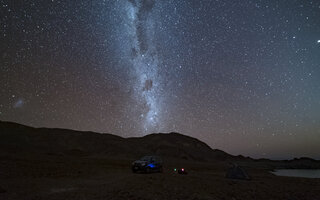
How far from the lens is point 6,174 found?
19719 millimetres

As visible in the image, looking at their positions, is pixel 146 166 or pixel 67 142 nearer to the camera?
pixel 146 166

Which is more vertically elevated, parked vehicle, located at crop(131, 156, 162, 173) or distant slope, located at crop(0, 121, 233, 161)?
distant slope, located at crop(0, 121, 233, 161)

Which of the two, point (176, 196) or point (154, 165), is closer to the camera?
point (176, 196)

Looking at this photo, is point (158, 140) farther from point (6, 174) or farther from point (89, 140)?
point (6, 174)

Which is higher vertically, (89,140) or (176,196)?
(89,140)

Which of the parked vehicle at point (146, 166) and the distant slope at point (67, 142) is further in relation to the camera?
the distant slope at point (67, 142)

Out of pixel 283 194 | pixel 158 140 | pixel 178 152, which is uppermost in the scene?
pixel 158 140

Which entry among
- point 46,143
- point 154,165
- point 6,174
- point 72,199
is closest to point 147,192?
point 72,199

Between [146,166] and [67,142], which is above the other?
[67,142]

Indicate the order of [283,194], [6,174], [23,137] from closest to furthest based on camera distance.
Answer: [283,194] < [6,174] < [23,137]

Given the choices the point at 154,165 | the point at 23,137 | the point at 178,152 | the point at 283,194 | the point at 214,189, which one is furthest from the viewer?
the point at 178,152

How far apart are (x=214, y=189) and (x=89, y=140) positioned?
4324 inches

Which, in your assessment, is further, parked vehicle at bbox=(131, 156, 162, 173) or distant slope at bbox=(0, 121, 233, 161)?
distant slope at bbox=(0, 121, 233, 161)

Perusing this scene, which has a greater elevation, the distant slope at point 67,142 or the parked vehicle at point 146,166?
the distant slope at point 67,142
